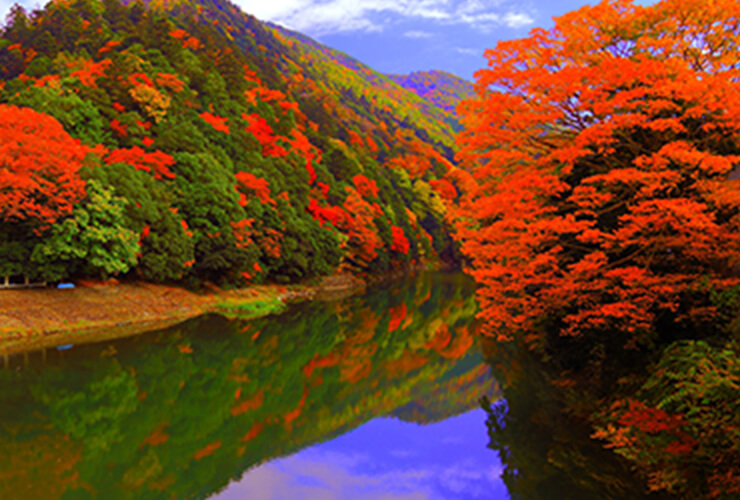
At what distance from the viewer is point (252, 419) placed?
16.0m

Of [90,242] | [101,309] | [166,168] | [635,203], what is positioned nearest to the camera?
[635,203]

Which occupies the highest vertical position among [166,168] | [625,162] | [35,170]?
[166,168]

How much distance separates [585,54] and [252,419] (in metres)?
14.1

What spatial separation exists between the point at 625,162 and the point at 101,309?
86.5 feet

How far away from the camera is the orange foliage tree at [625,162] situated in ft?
37.8

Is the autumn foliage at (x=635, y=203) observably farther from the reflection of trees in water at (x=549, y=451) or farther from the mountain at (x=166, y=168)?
the mountain at (x=166, y=168)

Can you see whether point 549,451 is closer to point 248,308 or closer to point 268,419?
point 268,419

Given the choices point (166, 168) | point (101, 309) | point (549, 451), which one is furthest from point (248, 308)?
point (549, 451)

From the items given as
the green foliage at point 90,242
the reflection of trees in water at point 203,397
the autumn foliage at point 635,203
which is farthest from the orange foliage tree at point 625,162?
the green foliage at point 90,242

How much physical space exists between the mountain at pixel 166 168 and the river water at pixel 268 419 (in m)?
7.57

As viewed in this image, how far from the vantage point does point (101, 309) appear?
2834 centimetres

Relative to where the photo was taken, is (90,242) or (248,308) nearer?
(90,242)

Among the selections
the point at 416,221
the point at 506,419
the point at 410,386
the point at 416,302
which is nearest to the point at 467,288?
the point at 416,302

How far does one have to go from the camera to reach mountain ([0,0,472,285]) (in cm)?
2669
